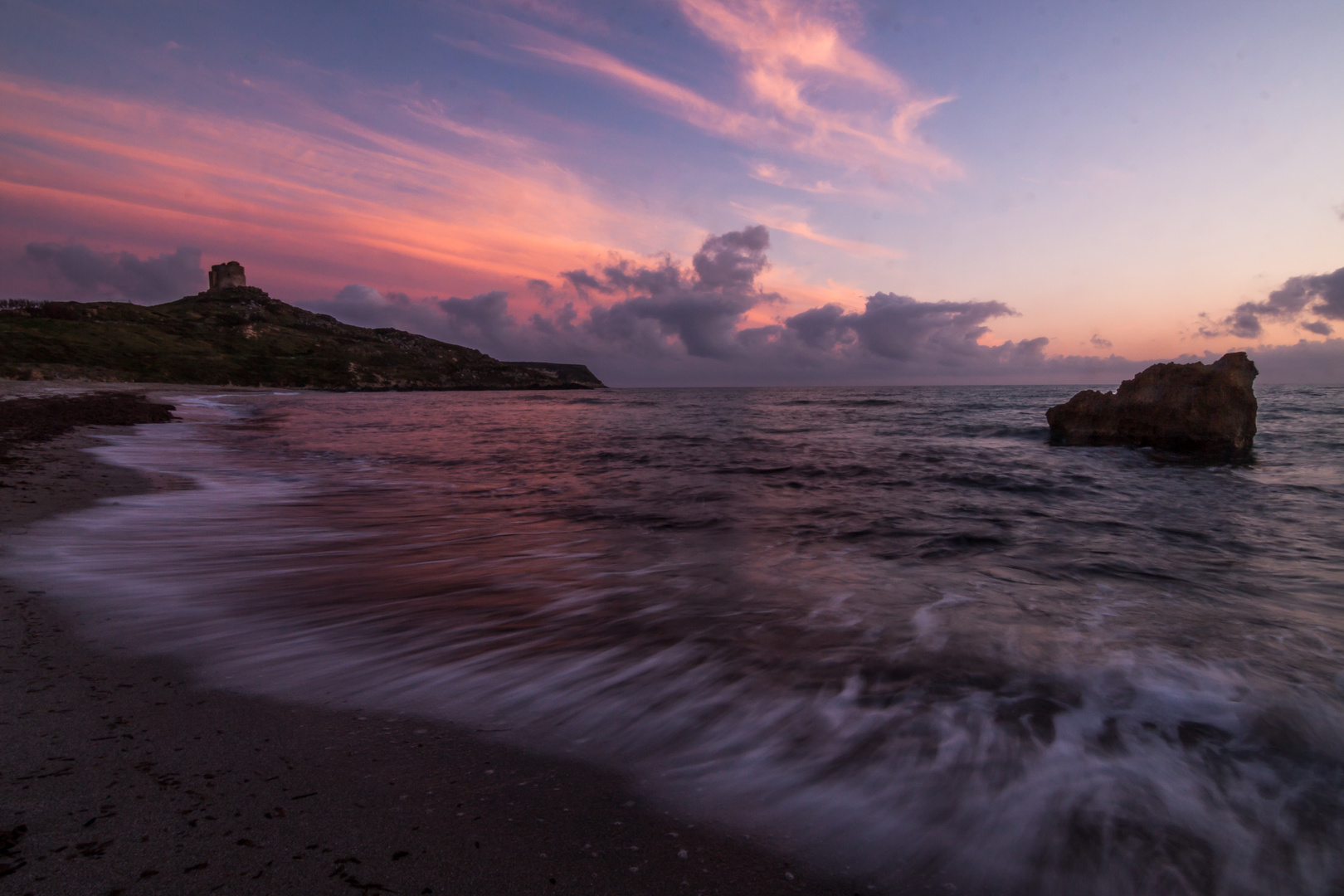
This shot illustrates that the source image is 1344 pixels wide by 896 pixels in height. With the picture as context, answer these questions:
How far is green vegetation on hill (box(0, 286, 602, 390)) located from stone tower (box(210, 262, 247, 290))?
154 inches

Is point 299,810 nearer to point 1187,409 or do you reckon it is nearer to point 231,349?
point 1187,409

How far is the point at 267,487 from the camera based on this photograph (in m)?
10.4

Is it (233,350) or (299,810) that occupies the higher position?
(233,350)

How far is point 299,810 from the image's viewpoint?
6.95 ft

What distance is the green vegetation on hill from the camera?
76312 millimetres

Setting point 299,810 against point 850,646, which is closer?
point 299,810

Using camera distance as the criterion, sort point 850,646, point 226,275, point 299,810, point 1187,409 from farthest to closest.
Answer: point 226,275 < point 1187,409 < point 850,646 < point 299,810

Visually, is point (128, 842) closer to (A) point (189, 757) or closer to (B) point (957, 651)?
(A) point (189, 757)

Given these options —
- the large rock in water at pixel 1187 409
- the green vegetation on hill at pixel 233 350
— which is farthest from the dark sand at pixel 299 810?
the green vegetation on hill at pixel 233 350

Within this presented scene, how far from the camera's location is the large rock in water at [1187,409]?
52.1 feet

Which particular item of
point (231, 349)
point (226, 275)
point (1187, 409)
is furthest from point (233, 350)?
point (1187, 409)

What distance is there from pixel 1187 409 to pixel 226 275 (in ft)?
732

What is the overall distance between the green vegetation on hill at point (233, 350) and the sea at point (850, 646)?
2636 inches

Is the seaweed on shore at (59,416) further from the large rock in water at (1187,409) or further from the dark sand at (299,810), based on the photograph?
the large rock in water at (1187,409)
